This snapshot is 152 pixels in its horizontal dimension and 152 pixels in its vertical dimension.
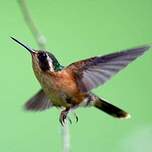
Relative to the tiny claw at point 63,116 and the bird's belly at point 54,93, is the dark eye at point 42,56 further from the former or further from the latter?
the tiny claw at point 63,116

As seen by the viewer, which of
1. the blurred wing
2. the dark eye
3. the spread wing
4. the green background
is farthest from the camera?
the green background

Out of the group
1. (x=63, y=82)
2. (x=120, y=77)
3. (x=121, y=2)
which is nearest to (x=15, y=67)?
(x=120, y=77)

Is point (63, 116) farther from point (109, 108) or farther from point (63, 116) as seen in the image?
point (109, 108)

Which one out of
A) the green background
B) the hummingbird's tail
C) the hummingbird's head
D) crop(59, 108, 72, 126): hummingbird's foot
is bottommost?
the green background

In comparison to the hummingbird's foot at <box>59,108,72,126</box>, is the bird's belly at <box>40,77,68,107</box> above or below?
above

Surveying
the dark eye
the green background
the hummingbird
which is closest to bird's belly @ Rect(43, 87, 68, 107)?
the hummingbird

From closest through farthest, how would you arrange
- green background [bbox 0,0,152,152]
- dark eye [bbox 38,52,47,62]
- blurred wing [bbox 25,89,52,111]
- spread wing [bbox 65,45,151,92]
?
spread wing [bbox 65,45,151,92] → dark eye [bbox 38,52,47,62] → blurred wing [bbox 25,89,52,111] → green background [bbox 0,0,152,152]

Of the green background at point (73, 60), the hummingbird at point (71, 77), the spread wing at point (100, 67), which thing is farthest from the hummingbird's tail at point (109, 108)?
the green background at point (73, 60)

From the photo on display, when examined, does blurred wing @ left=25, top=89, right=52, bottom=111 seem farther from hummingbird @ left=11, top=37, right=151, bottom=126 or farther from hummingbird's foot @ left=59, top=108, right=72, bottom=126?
hummingbird's foot @ left=59, top=108, right=72, bottom=126

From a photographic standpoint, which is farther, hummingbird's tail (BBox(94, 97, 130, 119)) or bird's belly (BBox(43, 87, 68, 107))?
hummingbird's tail (BBox(94, 97, 130, 119))
